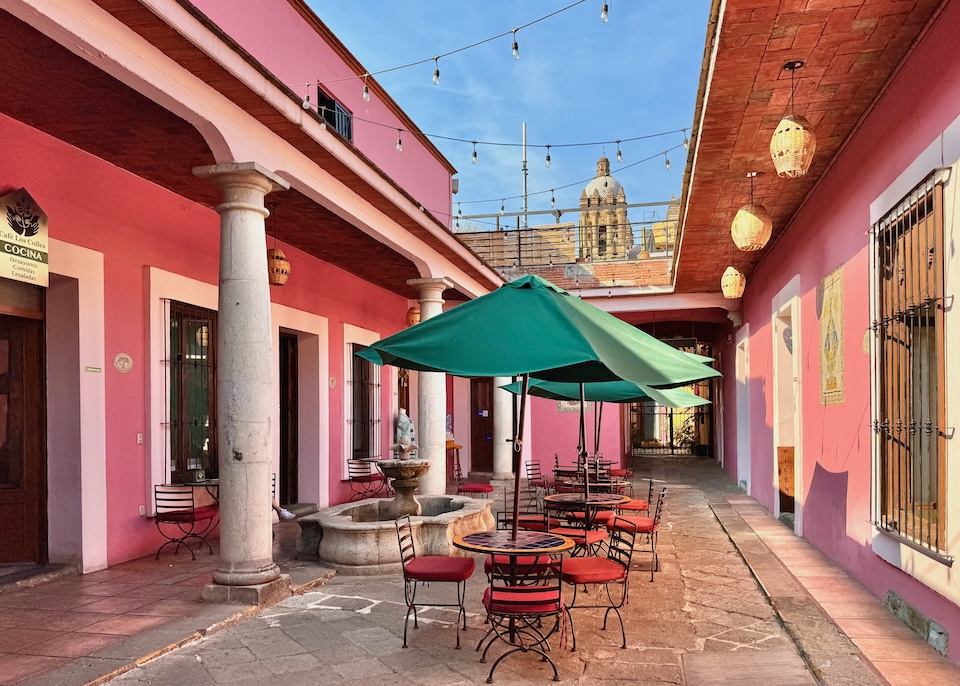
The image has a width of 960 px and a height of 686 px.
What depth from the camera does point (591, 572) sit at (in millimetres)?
4844

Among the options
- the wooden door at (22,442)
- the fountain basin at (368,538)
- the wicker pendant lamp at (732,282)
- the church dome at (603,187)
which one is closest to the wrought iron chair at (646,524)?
the fountain basin at (368,538)

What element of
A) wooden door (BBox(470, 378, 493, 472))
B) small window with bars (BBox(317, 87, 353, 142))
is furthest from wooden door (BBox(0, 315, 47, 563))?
wooden door (BBox(470, 378, 493, 472))

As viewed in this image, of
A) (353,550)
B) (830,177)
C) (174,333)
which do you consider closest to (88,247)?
(174,333)

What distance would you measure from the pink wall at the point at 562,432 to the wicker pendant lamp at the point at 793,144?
10990 mm

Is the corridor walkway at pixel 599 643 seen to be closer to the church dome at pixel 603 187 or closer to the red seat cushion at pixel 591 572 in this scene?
the red seat cushion at pixel 591 572

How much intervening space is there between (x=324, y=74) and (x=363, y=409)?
533 centimetres

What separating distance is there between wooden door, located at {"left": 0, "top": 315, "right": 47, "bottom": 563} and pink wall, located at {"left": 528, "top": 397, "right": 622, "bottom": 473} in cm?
1046

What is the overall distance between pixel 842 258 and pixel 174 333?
21.4ft

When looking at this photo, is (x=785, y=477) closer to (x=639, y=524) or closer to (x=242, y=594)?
(x=639, y=524)

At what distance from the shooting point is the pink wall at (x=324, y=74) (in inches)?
327

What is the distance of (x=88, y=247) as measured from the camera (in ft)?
22.7

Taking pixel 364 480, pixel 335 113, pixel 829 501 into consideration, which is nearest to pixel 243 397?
pixel 829 501

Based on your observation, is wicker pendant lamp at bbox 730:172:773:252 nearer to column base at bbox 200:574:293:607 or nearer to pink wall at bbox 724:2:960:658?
pink wall at bbox 724:2:960:658

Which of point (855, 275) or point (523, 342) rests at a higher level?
point (855, 275)
